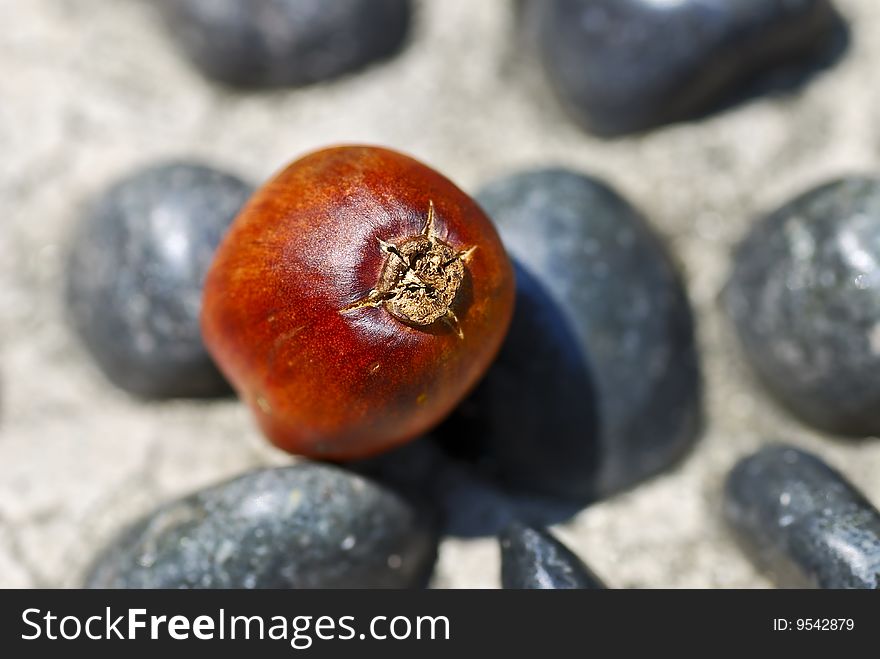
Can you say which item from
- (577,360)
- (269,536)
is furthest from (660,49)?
(269,536)

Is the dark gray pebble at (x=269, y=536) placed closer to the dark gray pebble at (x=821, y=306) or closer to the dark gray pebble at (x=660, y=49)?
the dark gray pebble at (x=821, y=306)

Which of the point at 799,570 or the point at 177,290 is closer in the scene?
the point at 799,570

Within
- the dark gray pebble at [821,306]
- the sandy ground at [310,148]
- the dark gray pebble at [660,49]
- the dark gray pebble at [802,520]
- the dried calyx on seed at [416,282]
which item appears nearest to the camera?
the dried calyx on seed at [416,282]

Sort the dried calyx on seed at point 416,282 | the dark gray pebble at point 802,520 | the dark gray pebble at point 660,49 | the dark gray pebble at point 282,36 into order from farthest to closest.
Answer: the dark gray pebble at point 282,36
the dark gray pebble at point 660,49
the dark gray pebble at point 802,520
the dried calyx on seed at point 416,282

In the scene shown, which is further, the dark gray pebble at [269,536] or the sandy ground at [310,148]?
the sandy ground at [310,148]

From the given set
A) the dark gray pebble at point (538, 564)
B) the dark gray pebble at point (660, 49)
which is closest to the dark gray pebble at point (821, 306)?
the dark gray pebble at point (660, 49)

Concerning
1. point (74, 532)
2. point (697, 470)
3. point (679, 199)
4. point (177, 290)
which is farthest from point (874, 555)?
point (74, 532)

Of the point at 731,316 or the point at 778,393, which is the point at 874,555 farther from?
the point at 731,316
